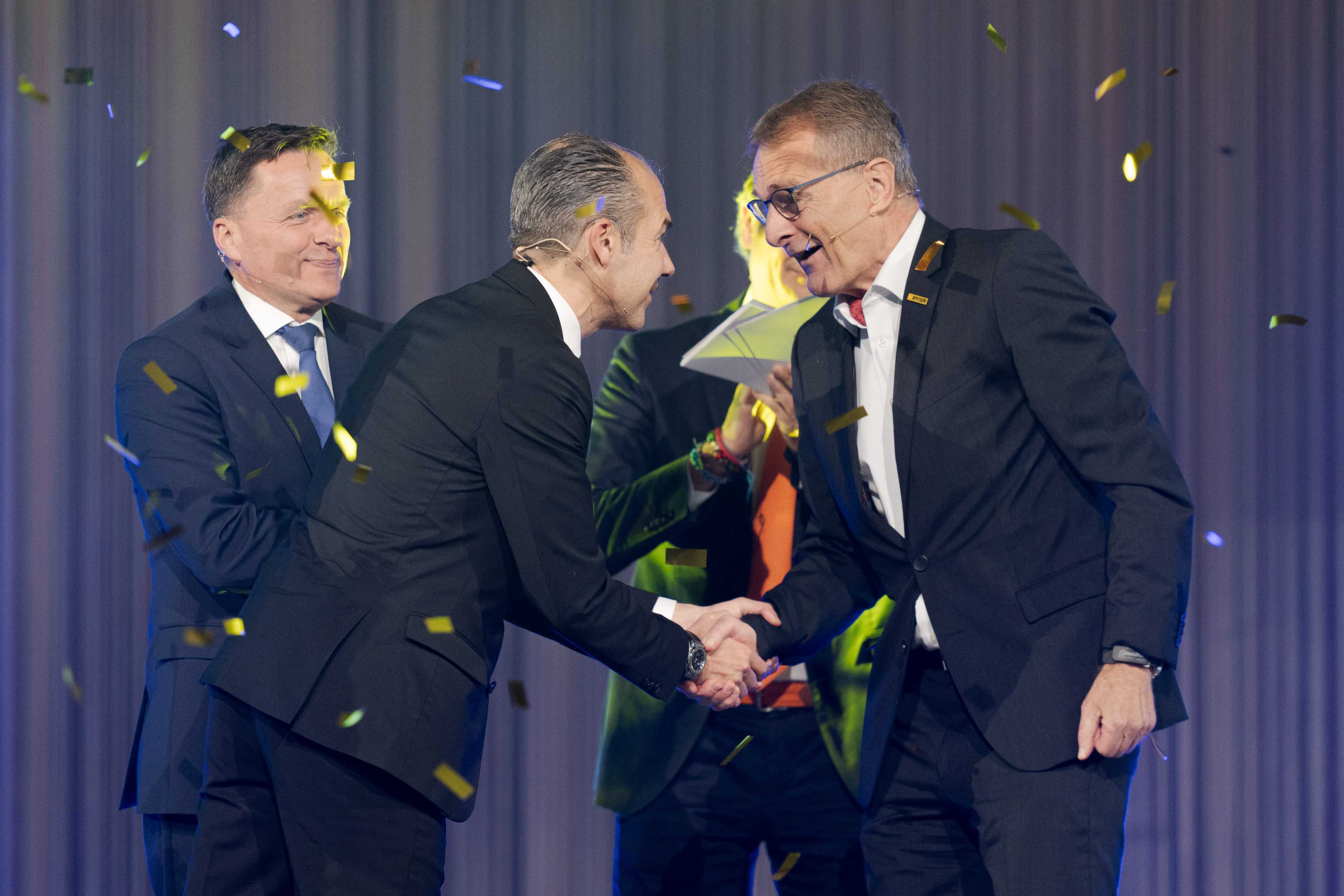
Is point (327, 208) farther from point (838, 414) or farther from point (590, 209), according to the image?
point (838, 414)

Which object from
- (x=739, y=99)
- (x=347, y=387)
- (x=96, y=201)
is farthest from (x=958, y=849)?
(x=96, y=201)

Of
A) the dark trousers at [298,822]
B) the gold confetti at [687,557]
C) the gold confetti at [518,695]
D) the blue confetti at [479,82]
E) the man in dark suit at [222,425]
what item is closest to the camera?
the dark trousers at [298,822]

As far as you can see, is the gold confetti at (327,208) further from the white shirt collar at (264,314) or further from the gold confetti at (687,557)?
the gold confetti at (687,557)

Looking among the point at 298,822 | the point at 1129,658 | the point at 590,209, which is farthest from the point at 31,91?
the point at 1129,658

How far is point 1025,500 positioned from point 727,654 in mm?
570

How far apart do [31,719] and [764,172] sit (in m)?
2.46

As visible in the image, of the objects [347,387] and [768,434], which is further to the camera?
[768,434]

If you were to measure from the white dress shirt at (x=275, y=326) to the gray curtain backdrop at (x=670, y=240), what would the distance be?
1.15 m

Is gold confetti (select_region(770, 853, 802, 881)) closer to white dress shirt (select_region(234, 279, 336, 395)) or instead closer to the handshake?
the handshake

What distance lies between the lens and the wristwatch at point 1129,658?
1620mm

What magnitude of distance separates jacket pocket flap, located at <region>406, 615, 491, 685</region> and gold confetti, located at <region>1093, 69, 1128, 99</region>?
2571 millimetres

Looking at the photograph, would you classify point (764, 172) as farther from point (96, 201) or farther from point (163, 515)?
point (96, 201)

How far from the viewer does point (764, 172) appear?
2037 millimetres

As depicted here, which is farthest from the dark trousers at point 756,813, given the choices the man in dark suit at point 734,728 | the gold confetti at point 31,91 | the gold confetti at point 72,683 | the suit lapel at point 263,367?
the gold confetti at point 31,91
